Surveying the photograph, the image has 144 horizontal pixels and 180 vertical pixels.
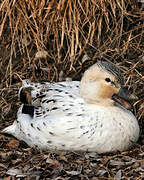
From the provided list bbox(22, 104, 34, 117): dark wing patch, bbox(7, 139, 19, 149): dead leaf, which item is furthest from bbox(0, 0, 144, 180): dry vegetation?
bbox(22, 104, 34, 117): dark wing patch

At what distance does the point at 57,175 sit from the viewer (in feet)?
14.8

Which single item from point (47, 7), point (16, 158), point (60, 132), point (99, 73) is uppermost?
point (47, 7)

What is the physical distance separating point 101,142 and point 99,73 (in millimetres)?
663

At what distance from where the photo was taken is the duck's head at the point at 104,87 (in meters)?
4.86

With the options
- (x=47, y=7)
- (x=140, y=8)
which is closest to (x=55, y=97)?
(x=47, y=7)

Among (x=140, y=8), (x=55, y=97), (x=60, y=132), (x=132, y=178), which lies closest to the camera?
(x=132, y=178)

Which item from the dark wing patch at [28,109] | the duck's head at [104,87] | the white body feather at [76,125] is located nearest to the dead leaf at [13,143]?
the white body feather at [76,125]

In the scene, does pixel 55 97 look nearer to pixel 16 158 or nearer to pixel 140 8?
pixel 16 158

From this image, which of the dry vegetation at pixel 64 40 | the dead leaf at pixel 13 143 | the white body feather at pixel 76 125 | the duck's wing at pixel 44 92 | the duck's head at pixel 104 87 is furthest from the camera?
the dry vegetation at pixel 64 40

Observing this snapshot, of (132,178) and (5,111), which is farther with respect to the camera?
(5,111)

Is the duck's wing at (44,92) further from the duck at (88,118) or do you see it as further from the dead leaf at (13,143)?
the dead leaf at (13,143)

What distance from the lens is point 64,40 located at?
252 inches

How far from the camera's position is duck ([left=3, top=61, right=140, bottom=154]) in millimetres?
4734

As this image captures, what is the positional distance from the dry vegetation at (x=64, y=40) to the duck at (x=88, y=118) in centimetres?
83
